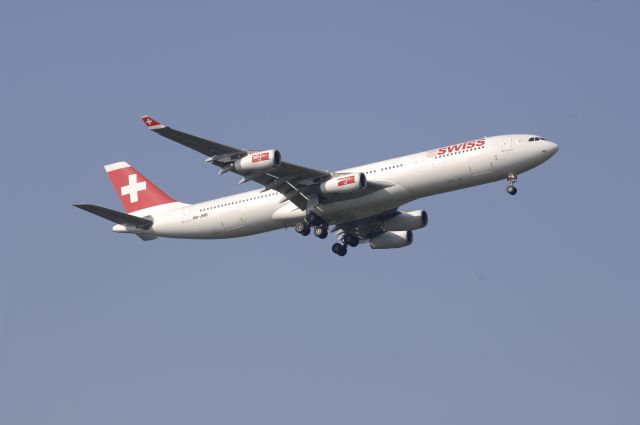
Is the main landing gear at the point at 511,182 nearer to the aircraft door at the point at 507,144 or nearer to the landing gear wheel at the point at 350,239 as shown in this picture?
the aircraft door at the point at 507,144

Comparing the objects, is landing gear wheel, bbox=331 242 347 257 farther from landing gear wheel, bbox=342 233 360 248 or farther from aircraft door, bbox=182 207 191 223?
aircraft door, bbox=182 207 191 223

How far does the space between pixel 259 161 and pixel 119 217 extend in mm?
12722

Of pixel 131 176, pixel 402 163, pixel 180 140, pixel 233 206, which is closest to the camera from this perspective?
pixel 180 140

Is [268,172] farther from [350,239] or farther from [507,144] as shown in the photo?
[507,144]

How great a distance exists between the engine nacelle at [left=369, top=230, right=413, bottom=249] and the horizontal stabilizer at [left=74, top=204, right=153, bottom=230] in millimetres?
13914

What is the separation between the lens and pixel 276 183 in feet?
214

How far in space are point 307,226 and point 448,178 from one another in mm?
8878

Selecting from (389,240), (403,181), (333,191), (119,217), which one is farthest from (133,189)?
(403,181)

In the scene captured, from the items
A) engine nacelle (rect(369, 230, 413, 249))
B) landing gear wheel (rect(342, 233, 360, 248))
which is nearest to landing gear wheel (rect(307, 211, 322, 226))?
landing gear wheel (rect(342, 233, 360, 248))

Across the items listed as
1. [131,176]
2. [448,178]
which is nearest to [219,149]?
[448,178]

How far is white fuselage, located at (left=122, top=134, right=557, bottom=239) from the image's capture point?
6281 centimetres

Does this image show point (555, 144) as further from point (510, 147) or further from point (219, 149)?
point (219, 149)

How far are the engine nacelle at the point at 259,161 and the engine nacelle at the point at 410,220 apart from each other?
465 inches

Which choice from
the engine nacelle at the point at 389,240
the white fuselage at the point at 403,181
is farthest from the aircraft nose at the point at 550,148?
the engine nacelle at the point at 389,240
